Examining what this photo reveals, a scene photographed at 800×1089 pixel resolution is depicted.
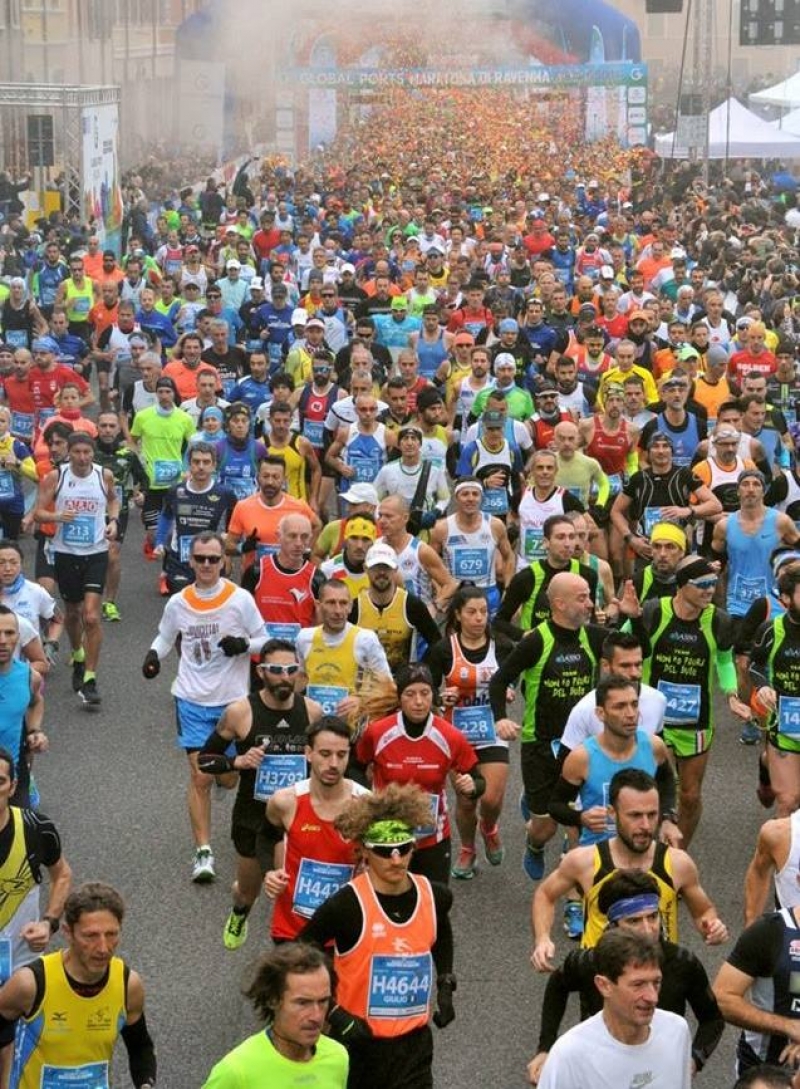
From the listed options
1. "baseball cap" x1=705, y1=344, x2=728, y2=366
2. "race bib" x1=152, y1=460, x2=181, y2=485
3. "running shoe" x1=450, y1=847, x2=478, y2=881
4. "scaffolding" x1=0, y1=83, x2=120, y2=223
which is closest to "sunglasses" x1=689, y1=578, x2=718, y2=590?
"running shoe" x1=450, y1=847, x2=478, y2=881

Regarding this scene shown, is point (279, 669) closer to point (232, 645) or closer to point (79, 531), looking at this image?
point (232, 645)

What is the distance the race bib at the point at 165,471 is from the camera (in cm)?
1447

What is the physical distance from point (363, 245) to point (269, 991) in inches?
814

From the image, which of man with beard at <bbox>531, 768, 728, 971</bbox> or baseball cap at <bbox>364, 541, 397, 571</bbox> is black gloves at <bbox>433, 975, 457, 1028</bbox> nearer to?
man with beard at <bbox>531, 768, 728, 971</bbox>

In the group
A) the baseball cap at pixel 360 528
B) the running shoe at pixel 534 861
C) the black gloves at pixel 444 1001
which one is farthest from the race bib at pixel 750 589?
the black gloves at pixel 444 1001

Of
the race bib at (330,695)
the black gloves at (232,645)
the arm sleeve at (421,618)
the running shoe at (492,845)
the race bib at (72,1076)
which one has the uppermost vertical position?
the arm sleeve at (421,618)

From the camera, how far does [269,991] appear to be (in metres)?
5.36

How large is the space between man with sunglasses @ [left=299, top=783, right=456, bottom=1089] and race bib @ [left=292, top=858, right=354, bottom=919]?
2.81ft

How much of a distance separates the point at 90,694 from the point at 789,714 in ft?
14.8

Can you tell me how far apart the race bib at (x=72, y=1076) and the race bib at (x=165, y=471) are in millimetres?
8581

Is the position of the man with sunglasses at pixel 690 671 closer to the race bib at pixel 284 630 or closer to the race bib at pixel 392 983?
the race bib at pixel 284 630

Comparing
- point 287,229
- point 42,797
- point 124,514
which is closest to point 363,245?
point 287,229

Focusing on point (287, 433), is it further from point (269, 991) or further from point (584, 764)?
point (269, 991)

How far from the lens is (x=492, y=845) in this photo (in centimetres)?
951
